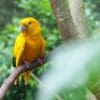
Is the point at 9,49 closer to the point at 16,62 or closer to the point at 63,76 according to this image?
the point at 16,62

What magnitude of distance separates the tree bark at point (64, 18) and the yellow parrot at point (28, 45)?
30.2 inches

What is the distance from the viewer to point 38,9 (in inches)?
111

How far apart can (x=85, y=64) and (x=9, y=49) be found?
2.03 meters

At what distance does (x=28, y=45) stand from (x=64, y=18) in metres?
0.87

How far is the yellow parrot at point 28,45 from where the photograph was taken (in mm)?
1489

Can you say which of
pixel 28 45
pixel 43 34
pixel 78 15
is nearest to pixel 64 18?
pixel 78 15

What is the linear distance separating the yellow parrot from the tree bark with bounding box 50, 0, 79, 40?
77 cm

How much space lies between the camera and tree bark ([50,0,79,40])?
65cm

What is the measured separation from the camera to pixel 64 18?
0.70 metres

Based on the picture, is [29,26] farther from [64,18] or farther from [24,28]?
[64,18]

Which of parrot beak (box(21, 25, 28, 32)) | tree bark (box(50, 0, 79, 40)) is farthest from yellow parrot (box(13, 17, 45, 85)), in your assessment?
tree bark (box(50, 0, 79, 40))

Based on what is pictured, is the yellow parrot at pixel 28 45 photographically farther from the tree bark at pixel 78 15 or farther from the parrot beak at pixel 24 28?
the tree bark at pixel 78 15

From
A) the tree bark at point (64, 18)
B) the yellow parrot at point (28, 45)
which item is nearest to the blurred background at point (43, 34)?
A: the yellow parrot at point (28, 45)

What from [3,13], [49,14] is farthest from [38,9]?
[3,13]
